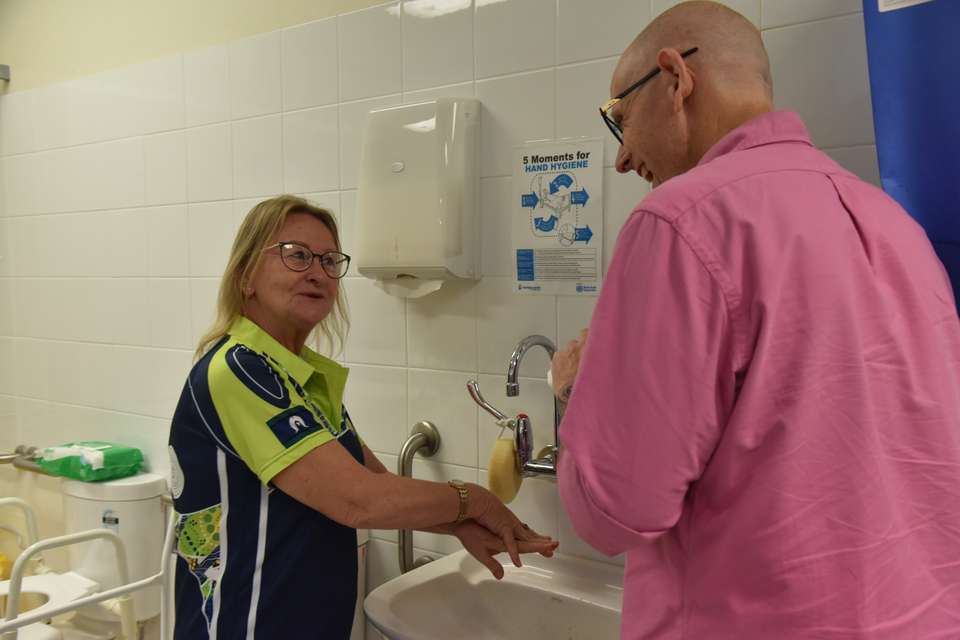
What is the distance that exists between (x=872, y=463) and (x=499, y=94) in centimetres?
115

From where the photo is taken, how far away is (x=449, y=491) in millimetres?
1332

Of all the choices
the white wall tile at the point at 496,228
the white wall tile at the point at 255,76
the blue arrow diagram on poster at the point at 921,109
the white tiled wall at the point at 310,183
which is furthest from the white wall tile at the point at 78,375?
the blue arrow diagram on poster at the point at 921,109

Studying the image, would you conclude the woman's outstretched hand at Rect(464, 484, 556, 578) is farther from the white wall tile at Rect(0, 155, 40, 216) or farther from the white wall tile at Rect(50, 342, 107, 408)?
the white wall tile at Rect(0, 155, 40, 216)

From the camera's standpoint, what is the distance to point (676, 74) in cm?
93

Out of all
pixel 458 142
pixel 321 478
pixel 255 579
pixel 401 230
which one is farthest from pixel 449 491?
pixel 458 142

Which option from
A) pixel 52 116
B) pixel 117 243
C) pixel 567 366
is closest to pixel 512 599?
pixel 567 366

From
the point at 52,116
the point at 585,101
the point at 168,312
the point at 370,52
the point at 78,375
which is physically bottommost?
the point at 78,375

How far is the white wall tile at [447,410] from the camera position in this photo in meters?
1.74

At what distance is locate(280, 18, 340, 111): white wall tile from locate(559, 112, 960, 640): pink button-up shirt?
1.33 m

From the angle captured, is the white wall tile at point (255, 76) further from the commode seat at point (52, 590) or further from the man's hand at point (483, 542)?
the commode seat at point (52, 590)

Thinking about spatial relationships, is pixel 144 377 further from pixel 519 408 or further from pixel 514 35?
pixel 514 35

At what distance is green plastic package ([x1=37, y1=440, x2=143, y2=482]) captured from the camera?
2.24 metres

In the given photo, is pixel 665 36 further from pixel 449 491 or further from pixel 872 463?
pixel 449 491

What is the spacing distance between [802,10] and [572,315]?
69cm
